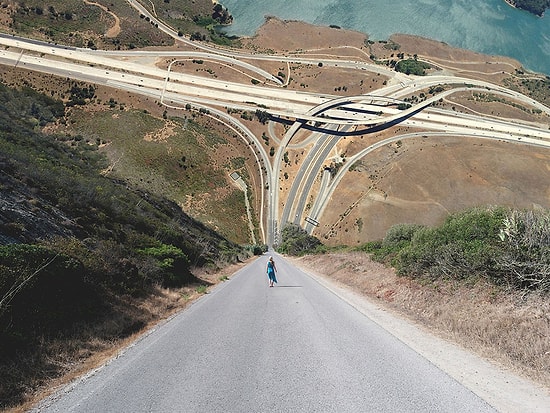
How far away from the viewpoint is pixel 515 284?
9.03 m

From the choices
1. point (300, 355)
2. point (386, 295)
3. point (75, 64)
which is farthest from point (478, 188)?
point (75, 64)

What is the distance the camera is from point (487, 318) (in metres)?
8.15

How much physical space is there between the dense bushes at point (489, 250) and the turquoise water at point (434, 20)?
16536 centimetres

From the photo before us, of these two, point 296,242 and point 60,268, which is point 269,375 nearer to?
point 60,268

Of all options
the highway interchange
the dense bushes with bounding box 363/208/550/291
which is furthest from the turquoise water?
the dense bushes with bounding box 363/208/550/291

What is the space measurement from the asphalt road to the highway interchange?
7355 centimetres

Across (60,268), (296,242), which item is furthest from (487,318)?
(296,242)

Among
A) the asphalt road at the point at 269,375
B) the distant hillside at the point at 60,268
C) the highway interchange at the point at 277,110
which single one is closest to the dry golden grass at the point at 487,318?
the asphalt road at the point at 269,375

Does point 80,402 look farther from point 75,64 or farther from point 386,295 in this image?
point 75,64

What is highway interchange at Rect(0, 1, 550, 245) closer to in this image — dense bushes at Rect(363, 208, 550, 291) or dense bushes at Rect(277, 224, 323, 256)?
dense bushes at Rect(277, 224, 323, 256)

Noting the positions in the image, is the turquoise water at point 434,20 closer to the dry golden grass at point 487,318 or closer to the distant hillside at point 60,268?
the distant hillside at point 60,268

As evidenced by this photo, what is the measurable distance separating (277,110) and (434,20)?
12633cm

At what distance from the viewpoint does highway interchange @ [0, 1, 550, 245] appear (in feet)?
293

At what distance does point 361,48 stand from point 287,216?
330 feet
